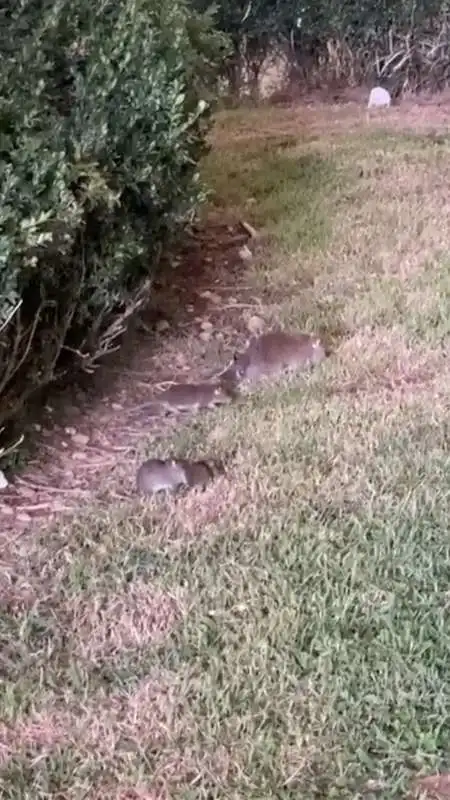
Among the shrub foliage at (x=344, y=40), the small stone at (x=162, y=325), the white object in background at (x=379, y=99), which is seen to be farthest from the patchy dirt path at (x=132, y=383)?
the shrub foliage at (x=344, y=40)

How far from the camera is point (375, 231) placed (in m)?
4.25

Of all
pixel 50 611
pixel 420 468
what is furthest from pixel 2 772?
pixel 420 468

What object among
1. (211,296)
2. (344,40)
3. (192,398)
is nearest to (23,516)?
(192,398)

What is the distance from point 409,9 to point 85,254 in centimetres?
466

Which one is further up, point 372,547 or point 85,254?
point 85,254

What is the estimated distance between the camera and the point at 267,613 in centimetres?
205

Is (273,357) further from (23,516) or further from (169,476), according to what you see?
(23,516)

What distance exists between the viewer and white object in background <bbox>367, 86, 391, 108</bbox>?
678 cm

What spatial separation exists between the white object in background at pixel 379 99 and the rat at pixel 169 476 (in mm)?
4785

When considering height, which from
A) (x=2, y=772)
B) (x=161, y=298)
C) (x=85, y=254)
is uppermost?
(x=85, y=254)

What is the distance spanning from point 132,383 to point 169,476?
0.83 meters

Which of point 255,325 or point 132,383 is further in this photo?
point 255,325

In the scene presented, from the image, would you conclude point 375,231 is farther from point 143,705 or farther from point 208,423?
point 143,705

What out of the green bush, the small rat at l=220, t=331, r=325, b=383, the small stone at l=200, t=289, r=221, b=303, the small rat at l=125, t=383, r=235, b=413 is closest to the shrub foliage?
the small stone at l=200, t=289, r=221, b=303
